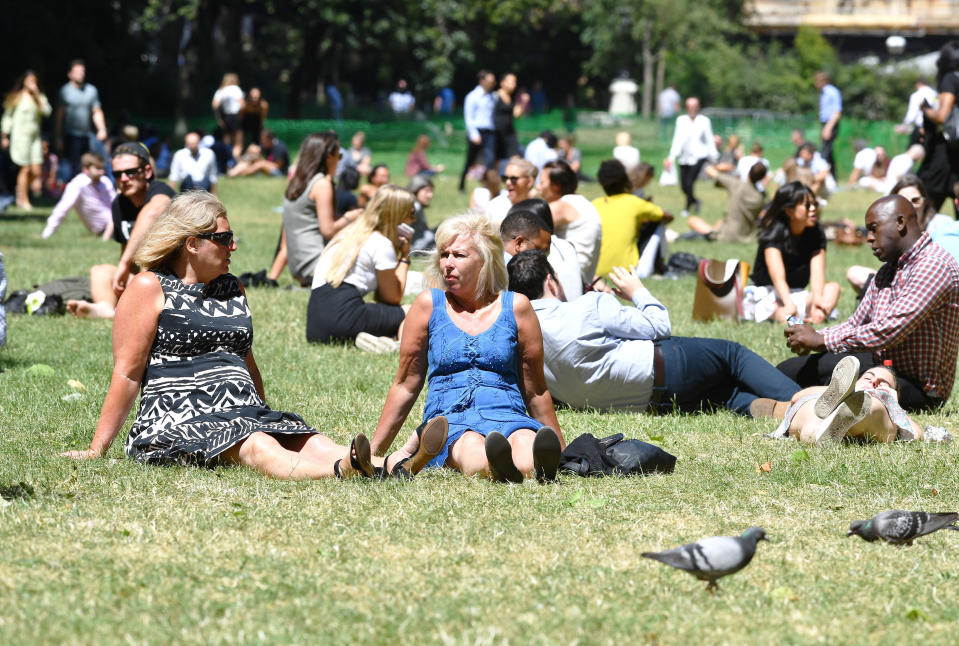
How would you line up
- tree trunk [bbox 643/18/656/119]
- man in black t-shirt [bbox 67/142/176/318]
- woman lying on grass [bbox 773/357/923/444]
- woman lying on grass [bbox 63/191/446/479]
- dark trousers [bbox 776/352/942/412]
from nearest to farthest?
1. woman lying on grass [bbox 63/191/446/479]
2. woman lying on grass [bbox 773/357/923/444]
3. dark trousers [bbox 776/352/942/412]
4. man in black t-shirt [bbox 67/142/176/318]
5. tree trunk [bbox 643/18/656/119]

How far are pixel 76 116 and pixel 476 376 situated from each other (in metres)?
16.7

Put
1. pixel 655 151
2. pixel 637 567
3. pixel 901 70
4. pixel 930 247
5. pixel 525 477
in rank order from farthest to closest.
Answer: pixel 901 70 < pixel 655 151 < pixel 930 247 < pixel 525 477 < pixel 637 567

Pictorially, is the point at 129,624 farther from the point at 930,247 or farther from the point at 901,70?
the point at 901,70

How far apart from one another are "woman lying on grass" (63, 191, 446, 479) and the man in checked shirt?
287cm

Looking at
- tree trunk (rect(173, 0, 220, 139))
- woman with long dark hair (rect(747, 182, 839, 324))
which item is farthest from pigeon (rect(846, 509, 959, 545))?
tree trunk (rect(173, 0, 220, 139))

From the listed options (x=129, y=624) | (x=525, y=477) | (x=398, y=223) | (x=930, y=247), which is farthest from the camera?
(x=398, y=223)

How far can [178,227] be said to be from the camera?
591cm

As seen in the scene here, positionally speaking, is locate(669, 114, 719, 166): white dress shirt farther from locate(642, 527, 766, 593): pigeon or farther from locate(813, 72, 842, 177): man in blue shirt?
locate(642, 527, 766, 593): pigeon

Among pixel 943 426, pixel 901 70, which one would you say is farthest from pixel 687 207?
pixel 901 70

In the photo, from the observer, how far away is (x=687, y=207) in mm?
22375

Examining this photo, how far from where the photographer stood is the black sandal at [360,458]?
17.9 ft

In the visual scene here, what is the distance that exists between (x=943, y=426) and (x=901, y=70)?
4264 cm

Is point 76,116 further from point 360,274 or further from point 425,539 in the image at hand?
point 425,539

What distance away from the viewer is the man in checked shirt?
7117mm
